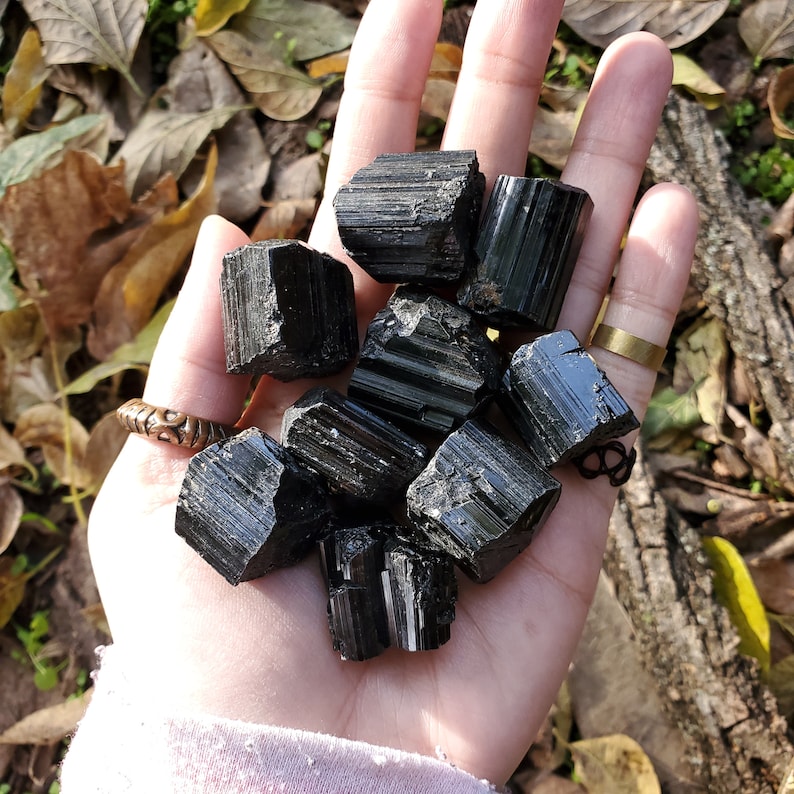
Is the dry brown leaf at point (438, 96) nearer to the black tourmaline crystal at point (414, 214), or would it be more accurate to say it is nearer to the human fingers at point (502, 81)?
the human fingers at point (502, 81)

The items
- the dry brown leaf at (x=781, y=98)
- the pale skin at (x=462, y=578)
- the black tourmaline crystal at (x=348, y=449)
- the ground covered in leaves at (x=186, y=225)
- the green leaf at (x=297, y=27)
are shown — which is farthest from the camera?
the green leaf at (x=297, y=27)

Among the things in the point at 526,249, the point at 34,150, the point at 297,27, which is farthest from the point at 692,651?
the point at 34,150

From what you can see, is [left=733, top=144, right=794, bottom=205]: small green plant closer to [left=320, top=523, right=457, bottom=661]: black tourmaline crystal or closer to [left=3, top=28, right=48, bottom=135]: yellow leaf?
[left=320, top=523, right=457, bottom=661]: black tourmaline crystal

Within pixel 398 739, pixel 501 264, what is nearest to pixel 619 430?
pixel 501 264

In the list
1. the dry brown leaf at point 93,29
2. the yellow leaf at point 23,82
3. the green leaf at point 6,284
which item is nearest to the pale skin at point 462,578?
the green leaf at point 6,284

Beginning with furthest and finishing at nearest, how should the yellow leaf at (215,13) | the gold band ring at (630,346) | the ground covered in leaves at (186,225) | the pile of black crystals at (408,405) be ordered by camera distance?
the yellow leaf at (215,13), the ground covered in leaves at (186,225), the gold band ring at (630,346), the pile of black crystals at (408,405)

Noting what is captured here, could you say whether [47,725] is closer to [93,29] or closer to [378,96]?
[378,96]

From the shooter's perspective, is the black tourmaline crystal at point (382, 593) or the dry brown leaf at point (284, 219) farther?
the dry brown leaf at point (284, 219)
